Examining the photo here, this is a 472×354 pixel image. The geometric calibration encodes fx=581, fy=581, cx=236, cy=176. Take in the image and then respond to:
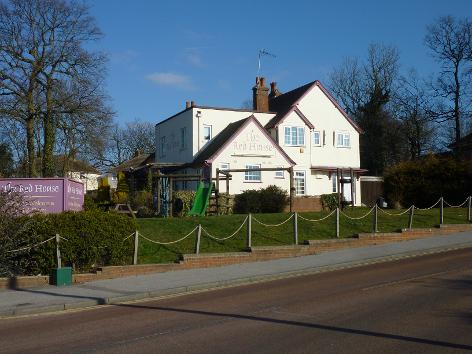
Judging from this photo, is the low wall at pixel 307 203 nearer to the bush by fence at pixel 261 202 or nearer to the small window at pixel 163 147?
the bush by fence at pixel 261 202

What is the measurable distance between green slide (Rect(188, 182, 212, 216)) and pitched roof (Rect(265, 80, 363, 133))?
14.2 meters

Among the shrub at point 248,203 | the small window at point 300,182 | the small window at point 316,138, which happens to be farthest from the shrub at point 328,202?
the small window at point 316,138

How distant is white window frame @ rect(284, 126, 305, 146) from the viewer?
41.1 m

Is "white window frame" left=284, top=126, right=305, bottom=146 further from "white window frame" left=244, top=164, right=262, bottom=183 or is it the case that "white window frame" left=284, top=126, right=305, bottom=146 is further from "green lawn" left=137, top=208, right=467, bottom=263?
"green lawn" left=137, top=208, right=467, bottom=263

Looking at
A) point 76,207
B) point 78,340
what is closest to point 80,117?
point 76,207

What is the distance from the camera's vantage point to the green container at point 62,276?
49.0ft

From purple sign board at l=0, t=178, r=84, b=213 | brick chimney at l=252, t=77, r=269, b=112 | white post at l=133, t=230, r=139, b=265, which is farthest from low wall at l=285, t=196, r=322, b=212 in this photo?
white post at l=133, t=230, r=139, b=265

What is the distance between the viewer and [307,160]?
137 ft

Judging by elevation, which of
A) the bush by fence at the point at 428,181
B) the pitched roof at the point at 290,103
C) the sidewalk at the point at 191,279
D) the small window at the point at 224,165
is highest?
the pitched roof at the point at 290,103

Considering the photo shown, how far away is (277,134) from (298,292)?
28.4 meters

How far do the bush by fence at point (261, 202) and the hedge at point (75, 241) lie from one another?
14.4m

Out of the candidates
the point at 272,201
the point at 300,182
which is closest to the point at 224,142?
the point at 300,182

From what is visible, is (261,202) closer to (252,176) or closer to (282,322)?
(252,176)

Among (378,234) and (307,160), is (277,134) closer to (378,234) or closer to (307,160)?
(307,160)
